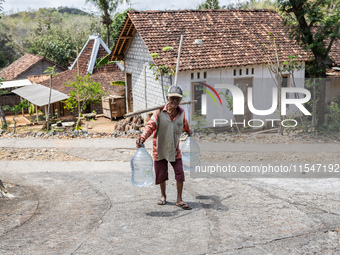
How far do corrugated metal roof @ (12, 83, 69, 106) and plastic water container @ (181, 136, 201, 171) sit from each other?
14.5m

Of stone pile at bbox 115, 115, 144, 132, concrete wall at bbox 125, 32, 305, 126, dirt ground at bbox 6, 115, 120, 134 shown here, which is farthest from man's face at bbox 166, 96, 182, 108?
dirt ground at bbox 6, 115, 120, 134

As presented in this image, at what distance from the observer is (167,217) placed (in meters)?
5.45

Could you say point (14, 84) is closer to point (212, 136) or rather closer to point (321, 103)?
point (212, 136)

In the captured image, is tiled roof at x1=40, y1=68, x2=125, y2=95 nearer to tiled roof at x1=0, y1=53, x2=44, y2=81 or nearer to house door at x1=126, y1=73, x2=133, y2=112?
house door at x1=126, y1=73, x2=133, y2=112

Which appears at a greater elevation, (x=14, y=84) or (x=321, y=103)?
(x=14, y=84)

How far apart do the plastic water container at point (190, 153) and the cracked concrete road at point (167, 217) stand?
496mm

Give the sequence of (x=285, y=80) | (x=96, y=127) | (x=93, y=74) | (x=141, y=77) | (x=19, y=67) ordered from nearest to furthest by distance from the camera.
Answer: (x=285, y=80) < (x=141, y=77) < (x=96, y=127) < (x=93, y=74) < (x=19, y=67)

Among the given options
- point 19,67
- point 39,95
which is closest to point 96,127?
point 39,95

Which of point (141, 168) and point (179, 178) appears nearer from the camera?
point (179, 178)

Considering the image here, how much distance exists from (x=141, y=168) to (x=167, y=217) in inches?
41.7

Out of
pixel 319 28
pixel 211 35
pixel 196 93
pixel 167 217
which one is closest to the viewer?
pixel 167 217

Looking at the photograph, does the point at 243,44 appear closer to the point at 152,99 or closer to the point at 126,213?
the point at 152,99

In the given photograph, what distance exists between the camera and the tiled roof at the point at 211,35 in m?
15.2

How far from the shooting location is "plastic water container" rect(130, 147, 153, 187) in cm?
590
